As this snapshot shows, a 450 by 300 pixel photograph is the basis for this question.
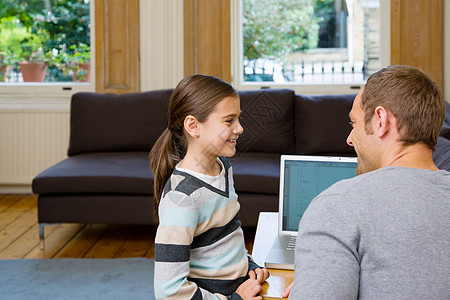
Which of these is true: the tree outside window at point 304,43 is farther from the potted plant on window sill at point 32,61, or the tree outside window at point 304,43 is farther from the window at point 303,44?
the potted plant on window sill at point 32,61

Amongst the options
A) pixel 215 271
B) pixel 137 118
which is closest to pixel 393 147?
pixel 215 271

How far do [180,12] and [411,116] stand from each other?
13.7ft

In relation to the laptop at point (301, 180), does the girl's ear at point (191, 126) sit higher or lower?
higher

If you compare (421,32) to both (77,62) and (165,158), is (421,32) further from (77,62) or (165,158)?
(165,158)

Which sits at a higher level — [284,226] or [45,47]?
[45,47]

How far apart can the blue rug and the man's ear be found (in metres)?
2.13

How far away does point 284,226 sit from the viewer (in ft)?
6.24

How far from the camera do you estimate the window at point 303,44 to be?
507 cm

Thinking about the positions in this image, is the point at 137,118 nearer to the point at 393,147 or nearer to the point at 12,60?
the point at 12,60

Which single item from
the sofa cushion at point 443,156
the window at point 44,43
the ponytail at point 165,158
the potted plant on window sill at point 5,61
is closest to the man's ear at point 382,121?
the ponytail at point 165,158

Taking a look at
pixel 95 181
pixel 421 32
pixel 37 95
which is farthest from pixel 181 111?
pixel 37 95

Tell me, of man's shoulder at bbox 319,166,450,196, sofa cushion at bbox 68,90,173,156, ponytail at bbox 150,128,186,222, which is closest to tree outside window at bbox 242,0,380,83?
sofa cushion at bbox 68,90,173,156

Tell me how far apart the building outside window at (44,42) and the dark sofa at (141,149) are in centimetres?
96

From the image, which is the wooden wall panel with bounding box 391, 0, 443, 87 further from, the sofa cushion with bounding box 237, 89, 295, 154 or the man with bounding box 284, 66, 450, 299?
the man with bounding box 284, 66, 450, 299
